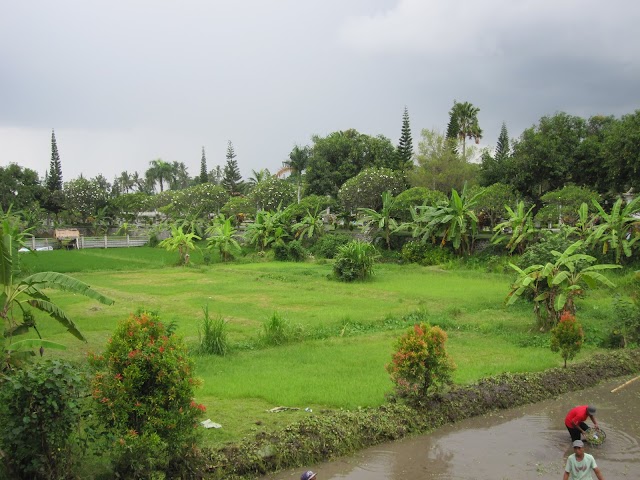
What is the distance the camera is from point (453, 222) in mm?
24859

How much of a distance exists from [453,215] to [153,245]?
23.6 m

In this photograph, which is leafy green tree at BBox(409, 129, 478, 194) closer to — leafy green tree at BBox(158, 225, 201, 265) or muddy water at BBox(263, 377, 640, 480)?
leafy green tree at BBox(158, 225, 201, 265)

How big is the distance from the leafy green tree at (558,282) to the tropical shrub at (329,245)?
17.3m

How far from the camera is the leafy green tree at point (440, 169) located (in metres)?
41.6

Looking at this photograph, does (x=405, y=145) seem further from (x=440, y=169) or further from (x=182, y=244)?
(x=182, y=244)

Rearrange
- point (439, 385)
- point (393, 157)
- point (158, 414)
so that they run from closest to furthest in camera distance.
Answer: point (158, 414)
point (439, 385)
point (393, 157)

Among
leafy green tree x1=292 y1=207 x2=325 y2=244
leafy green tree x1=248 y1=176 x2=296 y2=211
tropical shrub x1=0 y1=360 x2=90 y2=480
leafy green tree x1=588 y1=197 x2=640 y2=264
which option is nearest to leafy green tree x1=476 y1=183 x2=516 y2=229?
leafy green tree x1=588 y1=197 x2=640 y2=264

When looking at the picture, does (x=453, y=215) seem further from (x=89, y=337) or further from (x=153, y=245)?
(x=153, y=245)

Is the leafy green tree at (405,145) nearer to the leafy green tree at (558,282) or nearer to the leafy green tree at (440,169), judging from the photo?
the leafy green tree at (440,169)

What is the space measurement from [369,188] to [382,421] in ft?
91.1

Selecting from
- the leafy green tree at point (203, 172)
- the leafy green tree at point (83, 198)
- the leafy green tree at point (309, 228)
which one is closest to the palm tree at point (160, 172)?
the leafy green tree at point (203, 172)

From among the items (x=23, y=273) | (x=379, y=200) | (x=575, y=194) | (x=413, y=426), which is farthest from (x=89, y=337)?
(x=379, y=200)

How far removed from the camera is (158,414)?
5.85 meters

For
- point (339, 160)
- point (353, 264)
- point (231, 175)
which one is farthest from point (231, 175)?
point (353, 264)
